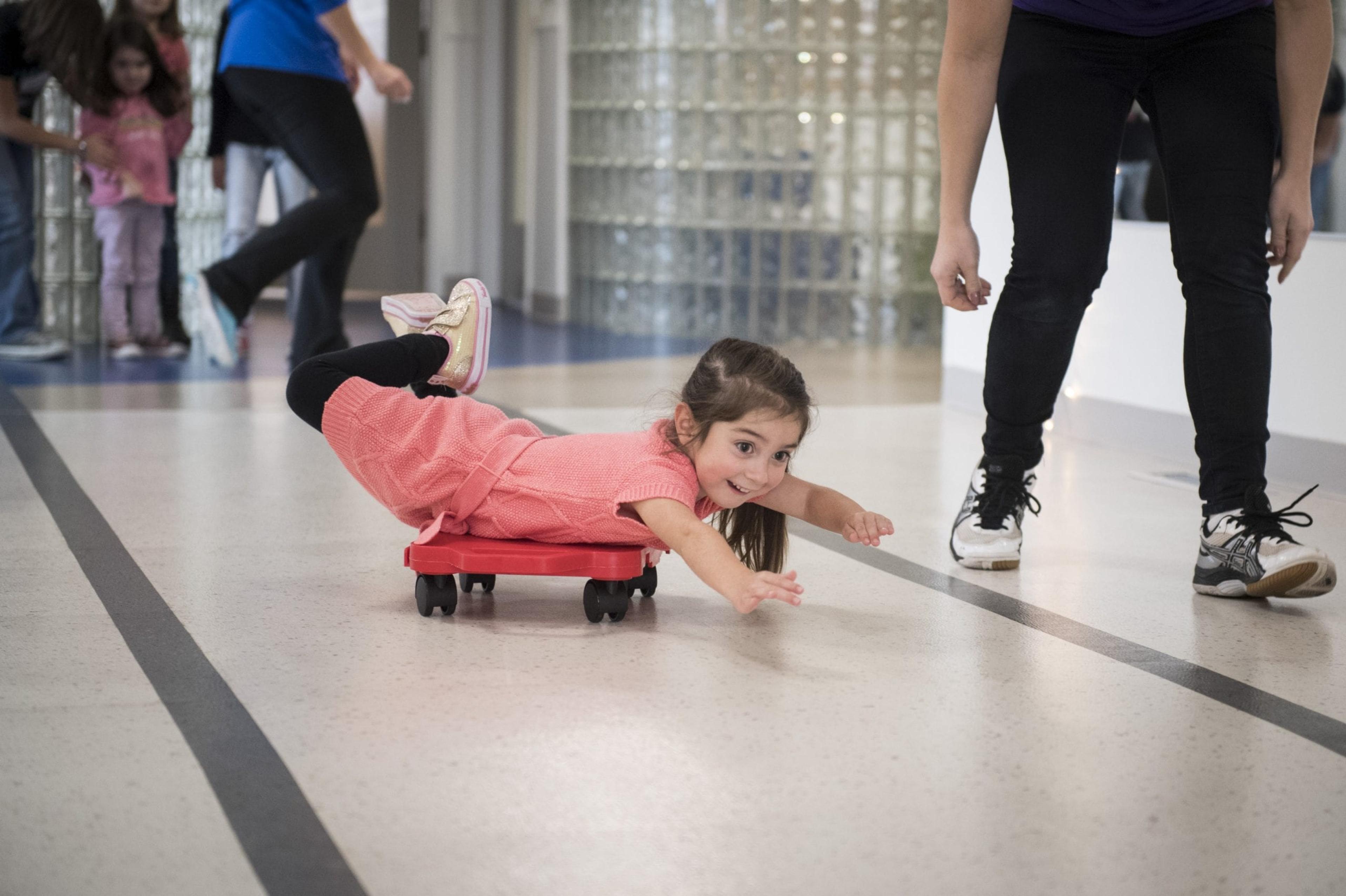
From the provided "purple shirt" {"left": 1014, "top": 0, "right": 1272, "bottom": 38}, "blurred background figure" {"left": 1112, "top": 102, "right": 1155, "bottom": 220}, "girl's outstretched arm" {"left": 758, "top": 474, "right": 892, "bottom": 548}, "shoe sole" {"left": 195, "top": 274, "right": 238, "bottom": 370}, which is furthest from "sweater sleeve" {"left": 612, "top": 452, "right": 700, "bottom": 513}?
"shoe sole" {"left": 195, "top": 274, "right": 238, "bottom": 370}

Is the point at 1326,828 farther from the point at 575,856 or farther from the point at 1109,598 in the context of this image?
the point at 1109,598

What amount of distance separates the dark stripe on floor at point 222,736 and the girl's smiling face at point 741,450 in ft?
1.65

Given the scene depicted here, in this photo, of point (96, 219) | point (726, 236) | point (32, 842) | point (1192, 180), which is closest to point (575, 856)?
point (32, 842)

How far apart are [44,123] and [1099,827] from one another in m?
4.17

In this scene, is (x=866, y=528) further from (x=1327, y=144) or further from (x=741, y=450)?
(x=1327, y=144)

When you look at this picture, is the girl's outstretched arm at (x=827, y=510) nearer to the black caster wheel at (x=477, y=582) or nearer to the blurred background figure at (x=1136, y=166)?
the black caster wheel at (x=477, y=582)

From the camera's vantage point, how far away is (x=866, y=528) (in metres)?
1.53

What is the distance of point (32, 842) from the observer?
0.92 metres

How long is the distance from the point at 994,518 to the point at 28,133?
3.13 meters

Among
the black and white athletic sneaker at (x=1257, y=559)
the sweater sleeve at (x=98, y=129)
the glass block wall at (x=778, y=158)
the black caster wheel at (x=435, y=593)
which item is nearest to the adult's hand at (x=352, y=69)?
the sweater sleeve at (x=98, y=129)

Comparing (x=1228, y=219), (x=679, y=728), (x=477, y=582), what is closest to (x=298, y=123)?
(x=477, y=582)

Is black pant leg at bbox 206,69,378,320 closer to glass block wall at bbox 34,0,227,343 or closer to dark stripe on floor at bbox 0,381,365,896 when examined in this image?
glass block wall at bbox 34,0,227,343

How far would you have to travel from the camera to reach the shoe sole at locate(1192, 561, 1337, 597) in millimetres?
1555

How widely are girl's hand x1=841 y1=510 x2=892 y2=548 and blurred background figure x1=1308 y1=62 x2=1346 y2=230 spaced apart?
1259mm
